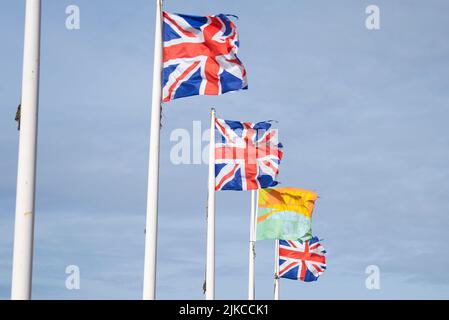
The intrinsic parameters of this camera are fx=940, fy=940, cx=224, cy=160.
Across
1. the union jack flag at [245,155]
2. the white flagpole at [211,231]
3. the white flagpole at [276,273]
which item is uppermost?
the union jack flag at [245,155]

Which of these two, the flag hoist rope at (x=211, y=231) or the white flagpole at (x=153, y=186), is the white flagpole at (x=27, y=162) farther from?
the flag hoist rope at (x=211, y=231)

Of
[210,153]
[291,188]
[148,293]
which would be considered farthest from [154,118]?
[291,188]

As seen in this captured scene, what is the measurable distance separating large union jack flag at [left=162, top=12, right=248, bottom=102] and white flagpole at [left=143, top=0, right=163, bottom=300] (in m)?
0.37

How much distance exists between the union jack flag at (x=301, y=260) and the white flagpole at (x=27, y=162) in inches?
1641

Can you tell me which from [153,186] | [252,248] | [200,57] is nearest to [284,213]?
[252,248]

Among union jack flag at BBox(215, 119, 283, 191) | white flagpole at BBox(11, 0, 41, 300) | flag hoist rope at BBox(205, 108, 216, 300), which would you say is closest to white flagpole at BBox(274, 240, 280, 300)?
union jack flag at BBox(215, 119, 283, 191)

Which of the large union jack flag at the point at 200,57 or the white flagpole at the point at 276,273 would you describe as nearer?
the large union jack flag at the point at 200,57

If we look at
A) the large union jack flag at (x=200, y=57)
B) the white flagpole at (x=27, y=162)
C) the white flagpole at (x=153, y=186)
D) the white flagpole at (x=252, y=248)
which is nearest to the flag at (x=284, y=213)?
the white flagpole at (x=252, y=248)

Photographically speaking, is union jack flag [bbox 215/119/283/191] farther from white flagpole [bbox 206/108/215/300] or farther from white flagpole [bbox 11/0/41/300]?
white flagpole [bbox 11/0/41/300]

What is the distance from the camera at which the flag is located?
4553cm

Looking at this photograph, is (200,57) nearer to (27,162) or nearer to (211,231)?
(211,231)

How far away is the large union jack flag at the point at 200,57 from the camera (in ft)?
79.6

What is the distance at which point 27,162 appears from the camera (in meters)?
16.5
